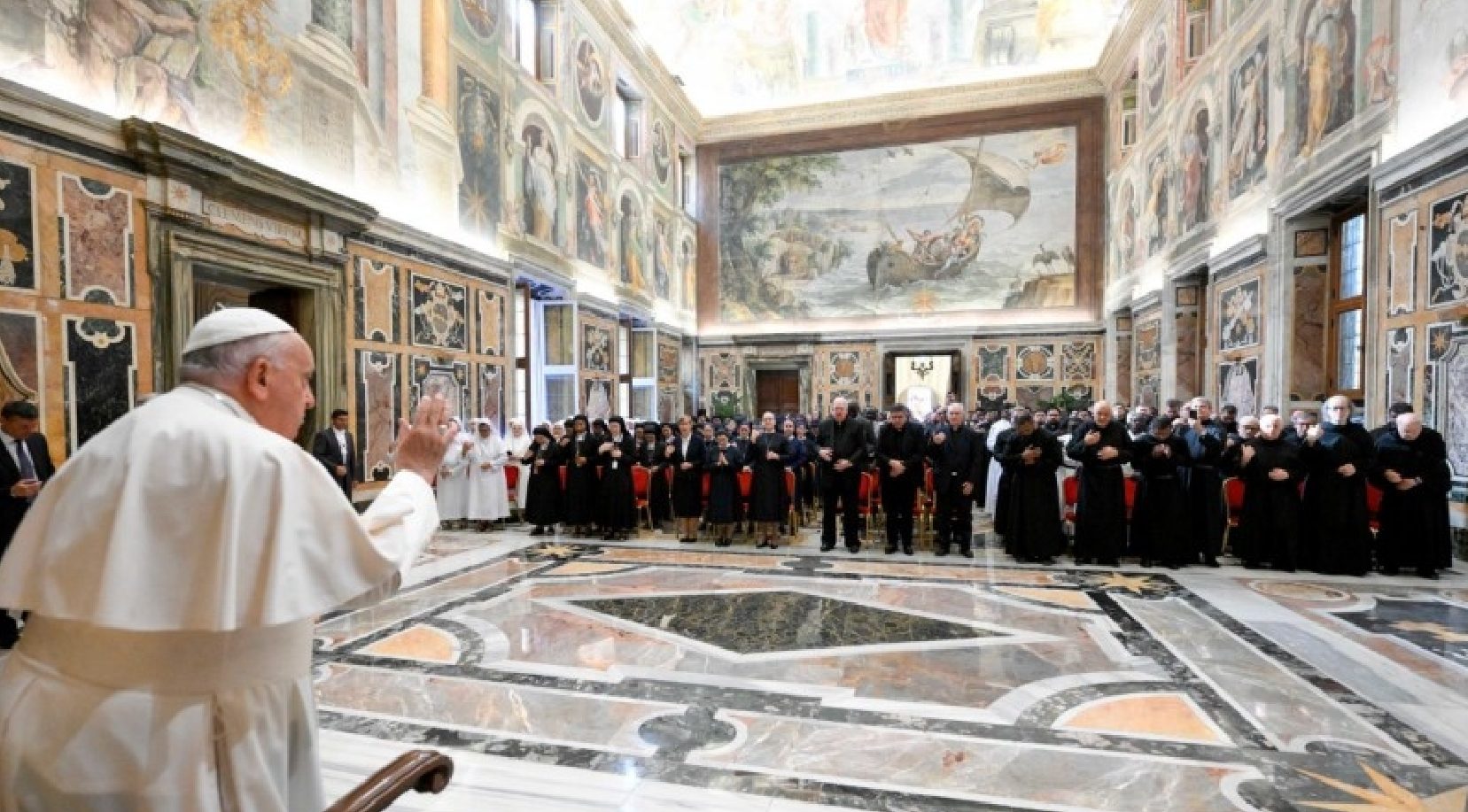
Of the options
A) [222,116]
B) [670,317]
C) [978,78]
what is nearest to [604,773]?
[222,116]

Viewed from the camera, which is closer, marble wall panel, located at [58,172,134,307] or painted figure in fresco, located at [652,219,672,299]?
marble wall panel, located at [58,172,134,307]

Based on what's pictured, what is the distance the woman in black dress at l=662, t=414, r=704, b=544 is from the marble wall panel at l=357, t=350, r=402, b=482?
3.80 meters

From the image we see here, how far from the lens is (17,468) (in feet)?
15.6

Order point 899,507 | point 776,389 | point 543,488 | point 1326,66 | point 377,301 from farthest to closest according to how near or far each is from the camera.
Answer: point 776,389 → point 377,301 → point 543,488 → point 1326,66 → point 899,507

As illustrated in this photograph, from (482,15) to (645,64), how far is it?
23.5 feet

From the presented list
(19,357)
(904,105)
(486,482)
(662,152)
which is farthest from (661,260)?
(19,357)

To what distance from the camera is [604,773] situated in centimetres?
303

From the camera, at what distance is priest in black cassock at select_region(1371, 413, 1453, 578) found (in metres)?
6.24

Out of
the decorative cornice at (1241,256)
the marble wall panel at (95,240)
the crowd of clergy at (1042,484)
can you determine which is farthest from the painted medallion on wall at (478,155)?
the decorative cornice at (1241,256)

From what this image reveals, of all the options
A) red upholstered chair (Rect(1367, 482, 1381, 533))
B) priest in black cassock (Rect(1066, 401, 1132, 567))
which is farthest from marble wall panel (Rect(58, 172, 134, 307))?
red upholstered chair (Rect(1367, 482, 1381, 533))

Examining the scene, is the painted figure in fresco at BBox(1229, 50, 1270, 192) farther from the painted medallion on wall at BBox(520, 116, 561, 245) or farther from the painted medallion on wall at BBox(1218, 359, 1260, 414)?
the painted medallion on wall at BBox(520, 116, 561, 245)

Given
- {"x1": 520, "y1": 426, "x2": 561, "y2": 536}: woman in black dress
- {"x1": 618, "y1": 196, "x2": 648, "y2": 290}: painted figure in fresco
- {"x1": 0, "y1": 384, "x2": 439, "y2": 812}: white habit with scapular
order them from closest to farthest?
{"x1": 0, "y1": 384, "x2": 439, "y2": 812}: white habit with scapular → {"x1": 520, "y1": 426, "x2": 561, "y2": 536}: woman in black dress → {"x1": 618, "y1": 196, "x2": 648, "y2": 290}: painted figure in fresco

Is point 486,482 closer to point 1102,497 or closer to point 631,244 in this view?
point 1102,497

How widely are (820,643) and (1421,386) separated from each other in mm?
6910
